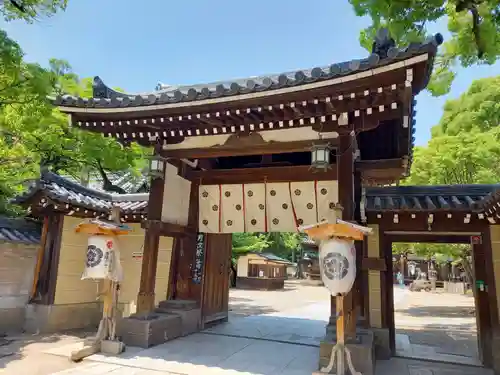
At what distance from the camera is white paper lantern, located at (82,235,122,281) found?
5941 millimetres

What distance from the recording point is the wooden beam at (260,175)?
6891mm

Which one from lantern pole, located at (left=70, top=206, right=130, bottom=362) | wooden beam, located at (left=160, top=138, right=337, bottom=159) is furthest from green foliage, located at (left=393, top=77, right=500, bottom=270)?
lantern pole, located at (left=70, top=206, right=130, bottom=362)

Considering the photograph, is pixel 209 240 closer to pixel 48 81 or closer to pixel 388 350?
pixel 388 350

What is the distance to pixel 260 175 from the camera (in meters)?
7.33

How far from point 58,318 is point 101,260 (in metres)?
3.07

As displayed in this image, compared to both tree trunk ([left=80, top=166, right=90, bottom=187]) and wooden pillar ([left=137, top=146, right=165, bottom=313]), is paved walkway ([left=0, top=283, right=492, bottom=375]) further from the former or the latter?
tree trunk ([left=80, top=166, right=90, bottom=187])

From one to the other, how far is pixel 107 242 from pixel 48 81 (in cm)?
392

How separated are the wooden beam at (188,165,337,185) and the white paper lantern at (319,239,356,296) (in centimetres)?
216

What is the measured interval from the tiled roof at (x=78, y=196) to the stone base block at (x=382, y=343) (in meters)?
5.35

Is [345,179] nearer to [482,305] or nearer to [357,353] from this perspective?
[357,353]

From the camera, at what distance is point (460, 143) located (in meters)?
12.6

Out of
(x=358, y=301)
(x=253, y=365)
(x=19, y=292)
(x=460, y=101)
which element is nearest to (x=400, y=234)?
(x=358, y=301)

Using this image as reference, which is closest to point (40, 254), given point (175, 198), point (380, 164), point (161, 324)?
point (175, 198)

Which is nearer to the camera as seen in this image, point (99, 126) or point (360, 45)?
point (99, 126)
